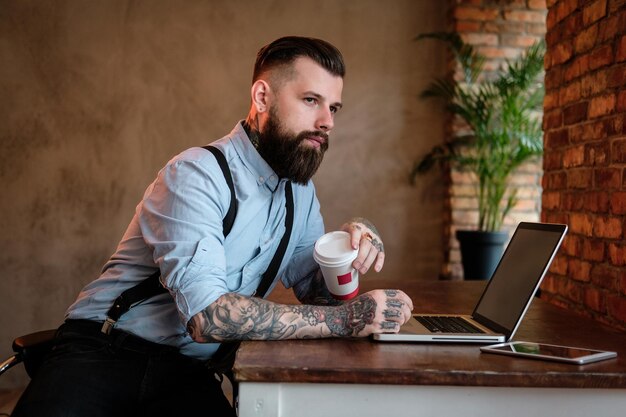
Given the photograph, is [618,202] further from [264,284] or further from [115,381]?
[115,381]

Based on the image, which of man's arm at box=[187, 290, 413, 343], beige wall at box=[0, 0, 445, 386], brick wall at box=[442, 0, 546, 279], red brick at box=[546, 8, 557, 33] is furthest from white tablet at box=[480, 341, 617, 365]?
beige wall at box=[0, 0, 445, 386]

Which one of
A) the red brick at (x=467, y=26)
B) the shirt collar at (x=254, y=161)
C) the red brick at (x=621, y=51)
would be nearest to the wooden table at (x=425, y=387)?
the shirt collar at (x=254, y=161)

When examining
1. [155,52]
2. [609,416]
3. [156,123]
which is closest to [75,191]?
[156,123]

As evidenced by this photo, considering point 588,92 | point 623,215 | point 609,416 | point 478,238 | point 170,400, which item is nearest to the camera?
point 609,416

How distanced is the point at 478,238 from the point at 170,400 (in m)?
2.98

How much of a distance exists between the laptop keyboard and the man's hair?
29.3 inches

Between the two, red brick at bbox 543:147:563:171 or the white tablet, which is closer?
the white tablet

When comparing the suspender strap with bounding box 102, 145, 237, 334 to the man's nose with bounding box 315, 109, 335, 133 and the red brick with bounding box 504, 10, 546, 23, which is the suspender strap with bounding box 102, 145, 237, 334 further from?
the red brick with bounding box 504, 10, 546, 23

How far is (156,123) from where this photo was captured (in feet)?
15.7

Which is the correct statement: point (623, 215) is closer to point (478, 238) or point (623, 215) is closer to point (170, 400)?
point (170, 400)

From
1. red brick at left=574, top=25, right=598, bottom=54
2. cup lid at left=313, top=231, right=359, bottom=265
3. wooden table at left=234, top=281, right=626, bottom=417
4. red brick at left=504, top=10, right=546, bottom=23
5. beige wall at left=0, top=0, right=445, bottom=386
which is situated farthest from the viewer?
beige wall at left=0, top=0, right=445, bottom=386

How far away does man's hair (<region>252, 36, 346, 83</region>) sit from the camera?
5.97 feet

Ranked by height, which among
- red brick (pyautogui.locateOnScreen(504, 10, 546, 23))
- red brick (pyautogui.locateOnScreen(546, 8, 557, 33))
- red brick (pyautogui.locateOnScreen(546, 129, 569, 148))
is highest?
red brick (pyautogui.locateOnScreen(504, 10, 546, 23))

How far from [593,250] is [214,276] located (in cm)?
119
